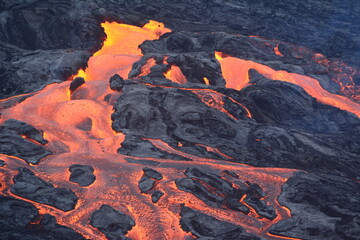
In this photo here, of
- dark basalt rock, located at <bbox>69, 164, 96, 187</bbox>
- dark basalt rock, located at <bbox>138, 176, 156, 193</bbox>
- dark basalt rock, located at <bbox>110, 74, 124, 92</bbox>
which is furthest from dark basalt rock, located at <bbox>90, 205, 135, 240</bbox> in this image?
dark basalt rock, located at <bbox>110, 74, 124, 92</bbox>

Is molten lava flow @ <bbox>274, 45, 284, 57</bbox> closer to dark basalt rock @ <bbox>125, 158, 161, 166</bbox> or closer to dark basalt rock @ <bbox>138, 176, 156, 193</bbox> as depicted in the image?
dark basalt rock @ <bbox>125, 158, 161, 166</bbox>

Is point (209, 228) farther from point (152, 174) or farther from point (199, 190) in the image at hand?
point (152, 174)

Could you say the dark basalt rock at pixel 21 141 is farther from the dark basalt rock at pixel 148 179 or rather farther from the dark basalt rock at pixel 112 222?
the dark basalt rock at pixel 112 222

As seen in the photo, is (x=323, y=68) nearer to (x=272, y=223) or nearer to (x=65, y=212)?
(x=272, y=223)

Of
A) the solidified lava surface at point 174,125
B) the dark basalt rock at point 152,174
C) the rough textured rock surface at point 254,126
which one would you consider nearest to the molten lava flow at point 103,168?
the solidified lava surface at point 174,125

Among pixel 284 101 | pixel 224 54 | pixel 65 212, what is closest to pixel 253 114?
pixel 284 101

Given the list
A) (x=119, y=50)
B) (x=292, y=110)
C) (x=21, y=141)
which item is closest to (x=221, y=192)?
(x=21, y=141)
